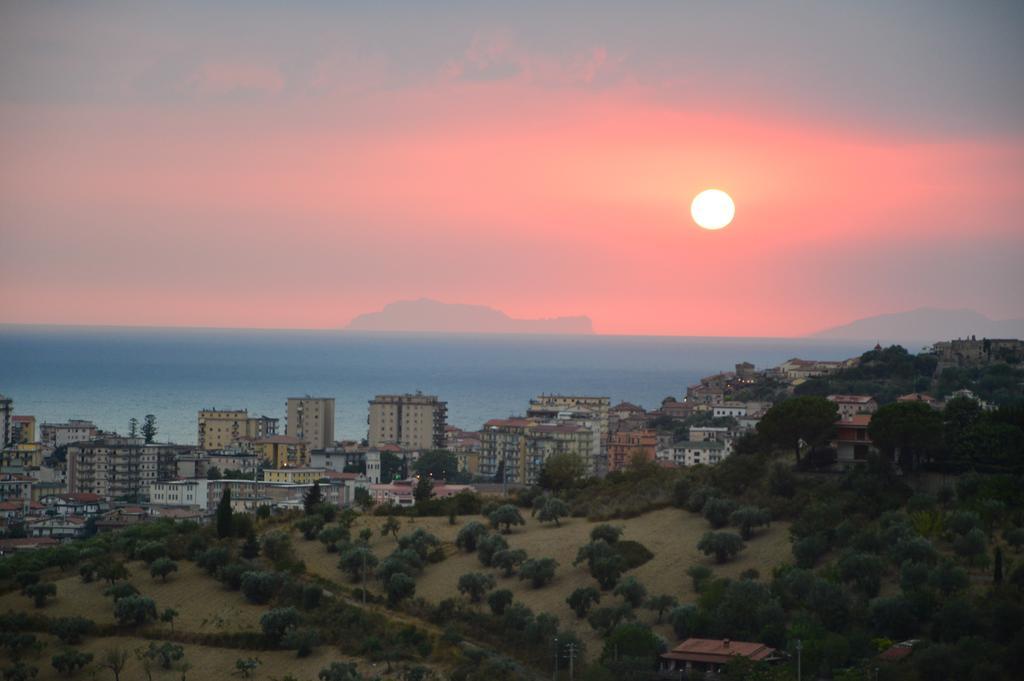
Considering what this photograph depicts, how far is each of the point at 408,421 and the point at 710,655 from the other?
62047mm

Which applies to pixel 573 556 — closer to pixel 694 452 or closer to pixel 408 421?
pixel 694 452

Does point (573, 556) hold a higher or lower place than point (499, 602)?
higher

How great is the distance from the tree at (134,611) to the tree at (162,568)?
6.60 feet

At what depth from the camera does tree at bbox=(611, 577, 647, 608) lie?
29422mm

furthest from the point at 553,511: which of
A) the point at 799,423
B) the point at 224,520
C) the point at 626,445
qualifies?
the point at 626,445

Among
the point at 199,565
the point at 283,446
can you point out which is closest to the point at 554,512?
the point at 199,565

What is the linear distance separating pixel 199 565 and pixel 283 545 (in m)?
1.80

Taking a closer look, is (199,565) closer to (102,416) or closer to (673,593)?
(673,593)

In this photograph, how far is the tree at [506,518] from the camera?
116 feet

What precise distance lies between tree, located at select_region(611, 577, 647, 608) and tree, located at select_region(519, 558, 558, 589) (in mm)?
1940

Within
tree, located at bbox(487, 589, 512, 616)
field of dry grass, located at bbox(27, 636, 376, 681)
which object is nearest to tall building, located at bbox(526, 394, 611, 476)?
tree, located at bbox(487, 589, 512, 616)

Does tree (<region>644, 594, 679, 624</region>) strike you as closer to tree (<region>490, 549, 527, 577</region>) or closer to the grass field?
the grass field

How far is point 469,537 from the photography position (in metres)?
33.9

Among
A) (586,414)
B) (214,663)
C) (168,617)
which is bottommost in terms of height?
(214,663)
